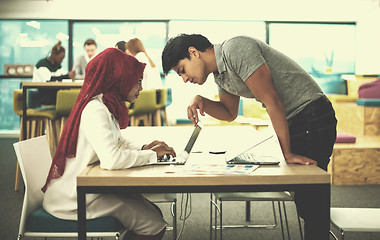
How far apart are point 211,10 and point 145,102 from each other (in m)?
3.65

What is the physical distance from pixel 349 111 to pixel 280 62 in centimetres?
404

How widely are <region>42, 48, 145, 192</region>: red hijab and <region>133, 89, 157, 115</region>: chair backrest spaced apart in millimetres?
2690

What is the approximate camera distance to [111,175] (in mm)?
1359

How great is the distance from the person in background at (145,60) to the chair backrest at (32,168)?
298 centimetres

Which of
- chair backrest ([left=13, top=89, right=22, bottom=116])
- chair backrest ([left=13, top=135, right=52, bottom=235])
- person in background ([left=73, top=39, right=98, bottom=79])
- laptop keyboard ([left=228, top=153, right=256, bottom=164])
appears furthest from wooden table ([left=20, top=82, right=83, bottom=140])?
laptop keyboard ([left=228, top=153, right=256, bottom=164])

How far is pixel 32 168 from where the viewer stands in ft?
5.97

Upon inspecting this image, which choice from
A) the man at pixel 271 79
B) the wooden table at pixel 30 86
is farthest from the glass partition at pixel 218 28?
the man at pixel 271 79

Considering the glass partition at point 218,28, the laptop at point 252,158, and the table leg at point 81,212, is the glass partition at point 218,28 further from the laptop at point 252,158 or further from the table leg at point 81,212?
the table leg at point 81,212

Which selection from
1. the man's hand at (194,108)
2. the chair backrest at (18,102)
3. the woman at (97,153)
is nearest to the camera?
the woman at (97,153)

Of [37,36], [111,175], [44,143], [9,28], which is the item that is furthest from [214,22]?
[111,175]

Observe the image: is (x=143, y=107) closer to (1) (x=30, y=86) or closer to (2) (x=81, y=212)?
(1) (x=30, y=86)

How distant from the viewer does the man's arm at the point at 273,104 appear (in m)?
1.52

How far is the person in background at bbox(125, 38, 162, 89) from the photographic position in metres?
4.82

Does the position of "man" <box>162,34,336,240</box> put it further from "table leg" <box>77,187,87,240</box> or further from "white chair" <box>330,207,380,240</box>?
"table leg" <box>77,187,87,240</box>
